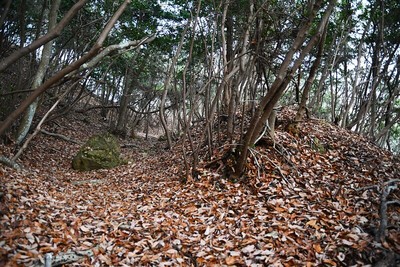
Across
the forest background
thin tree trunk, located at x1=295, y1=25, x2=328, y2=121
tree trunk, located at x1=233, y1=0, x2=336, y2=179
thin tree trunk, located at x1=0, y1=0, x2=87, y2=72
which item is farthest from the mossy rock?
thin tree trunk, located at x1=0, y1=0, x2=87, y2=72

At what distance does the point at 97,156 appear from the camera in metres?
9.57

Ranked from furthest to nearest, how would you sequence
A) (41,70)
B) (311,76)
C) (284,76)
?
(41,70), (311,76), (284,76)

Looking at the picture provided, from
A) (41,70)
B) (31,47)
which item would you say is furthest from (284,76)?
(41,70)

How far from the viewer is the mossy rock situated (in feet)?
Answer: 30.4

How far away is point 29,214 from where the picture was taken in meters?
4.06

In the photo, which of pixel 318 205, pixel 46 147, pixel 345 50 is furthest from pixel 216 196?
pixel 345 50

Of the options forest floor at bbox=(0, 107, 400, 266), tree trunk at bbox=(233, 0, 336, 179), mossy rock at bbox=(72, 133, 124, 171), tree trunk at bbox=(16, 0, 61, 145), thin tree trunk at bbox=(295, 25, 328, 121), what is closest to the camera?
forest floor at bbox=(0, 107, 400, 266)

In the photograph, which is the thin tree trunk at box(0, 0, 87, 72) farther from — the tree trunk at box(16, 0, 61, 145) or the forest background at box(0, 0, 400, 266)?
the tree trunk at box(16, 0, 61, 145)

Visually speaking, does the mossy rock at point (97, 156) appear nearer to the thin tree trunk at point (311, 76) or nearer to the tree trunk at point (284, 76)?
the tree trunk at point (284, 76)

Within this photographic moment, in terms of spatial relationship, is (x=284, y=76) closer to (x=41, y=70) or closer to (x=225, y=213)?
(x=225, y=213)

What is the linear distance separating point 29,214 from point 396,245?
4982 millimetres

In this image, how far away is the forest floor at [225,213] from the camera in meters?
3.54

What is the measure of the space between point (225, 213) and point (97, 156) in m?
6.22

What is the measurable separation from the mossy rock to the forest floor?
1.49m
